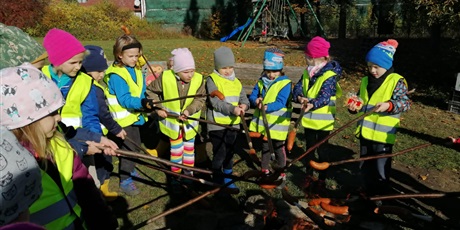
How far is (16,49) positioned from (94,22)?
24232 millimetres

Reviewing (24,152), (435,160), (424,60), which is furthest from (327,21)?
(24,152)

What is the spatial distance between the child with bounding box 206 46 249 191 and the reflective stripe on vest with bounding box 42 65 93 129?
1.46 meters

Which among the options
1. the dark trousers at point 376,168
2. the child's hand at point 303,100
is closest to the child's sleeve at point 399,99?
the dark trousers at point 376,168

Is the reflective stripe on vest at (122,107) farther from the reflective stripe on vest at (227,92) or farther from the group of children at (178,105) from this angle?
the reflective stripe on vest at (227,92)

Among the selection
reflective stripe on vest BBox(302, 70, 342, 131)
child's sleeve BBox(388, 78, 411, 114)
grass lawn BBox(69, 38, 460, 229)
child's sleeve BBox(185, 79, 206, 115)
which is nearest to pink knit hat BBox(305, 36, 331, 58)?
reflective stripe on vest BBox(302, 70, 342, 131)

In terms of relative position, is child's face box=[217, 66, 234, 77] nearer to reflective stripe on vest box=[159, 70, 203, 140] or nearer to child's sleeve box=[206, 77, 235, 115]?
child's sleeve box=[206, 77, 235, 115]

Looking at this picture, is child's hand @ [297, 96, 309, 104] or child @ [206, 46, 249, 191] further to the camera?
child @ [206, 46, 249, 191]

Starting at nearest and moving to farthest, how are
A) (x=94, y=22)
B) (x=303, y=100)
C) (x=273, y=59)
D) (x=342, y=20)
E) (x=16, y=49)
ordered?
(x=16, y=49) < (x=303, y=100) < (x=273, y=59) < (x=342, y=20) < (x=94, y=22)

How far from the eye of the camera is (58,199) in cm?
239

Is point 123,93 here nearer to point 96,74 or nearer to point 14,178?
point 96,74

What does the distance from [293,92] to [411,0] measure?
301 inches

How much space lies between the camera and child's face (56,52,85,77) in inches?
152

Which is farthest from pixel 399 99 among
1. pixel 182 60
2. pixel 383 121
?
pixel 182 60

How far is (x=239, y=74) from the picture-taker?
9.00m
